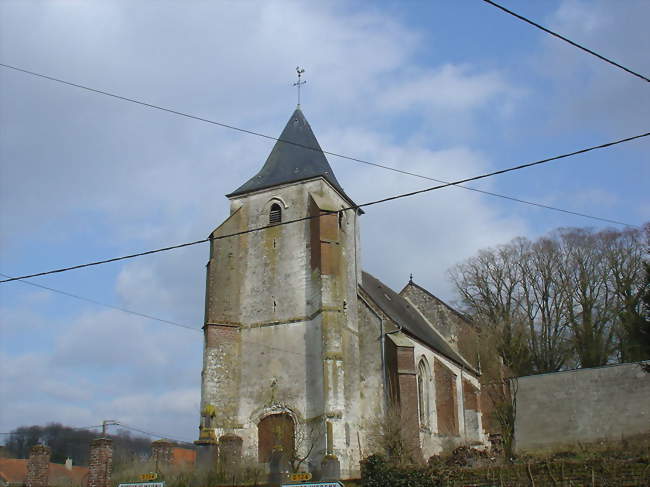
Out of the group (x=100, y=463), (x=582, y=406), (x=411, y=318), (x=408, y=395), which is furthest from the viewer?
(x=411, y=318)

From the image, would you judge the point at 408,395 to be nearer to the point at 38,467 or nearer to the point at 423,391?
the point at 423,391

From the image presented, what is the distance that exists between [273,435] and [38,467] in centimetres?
818

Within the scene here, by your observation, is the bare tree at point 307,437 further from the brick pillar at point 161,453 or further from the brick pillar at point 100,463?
the brick pillar at point 100,463

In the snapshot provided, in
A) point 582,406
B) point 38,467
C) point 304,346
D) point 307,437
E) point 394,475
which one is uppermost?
point 304,346

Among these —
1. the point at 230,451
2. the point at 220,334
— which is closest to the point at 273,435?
the point at 230,451

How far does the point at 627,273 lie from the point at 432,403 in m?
15.5

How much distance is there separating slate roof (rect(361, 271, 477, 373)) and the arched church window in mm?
1043

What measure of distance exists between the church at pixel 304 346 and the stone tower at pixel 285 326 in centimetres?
4

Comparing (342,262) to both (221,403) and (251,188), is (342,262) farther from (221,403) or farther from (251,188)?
(221,403)

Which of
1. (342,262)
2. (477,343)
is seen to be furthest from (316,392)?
(477,343)

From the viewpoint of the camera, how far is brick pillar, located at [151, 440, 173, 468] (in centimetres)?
1973

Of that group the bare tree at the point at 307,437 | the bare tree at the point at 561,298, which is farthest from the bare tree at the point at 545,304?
the bare tree at the point at 307,437

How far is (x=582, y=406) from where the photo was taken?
22.4 meters

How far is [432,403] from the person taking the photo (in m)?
29.0
